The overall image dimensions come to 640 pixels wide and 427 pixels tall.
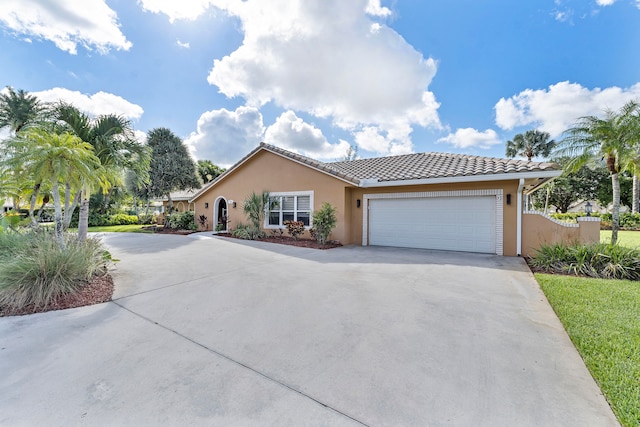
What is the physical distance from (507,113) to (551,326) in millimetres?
17187

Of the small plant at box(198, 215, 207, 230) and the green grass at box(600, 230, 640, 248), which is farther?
the small plant at box(198, 215, 207, 230)

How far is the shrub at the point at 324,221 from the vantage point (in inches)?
460

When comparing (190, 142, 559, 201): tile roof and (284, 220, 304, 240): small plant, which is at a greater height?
(190, 142, 559, 201): tile roof

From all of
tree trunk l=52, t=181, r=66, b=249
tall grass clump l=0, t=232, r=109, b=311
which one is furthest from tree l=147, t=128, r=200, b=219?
tree trunk l=52, t=181, r=66, b=249

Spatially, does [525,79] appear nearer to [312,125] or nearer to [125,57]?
[312,125]

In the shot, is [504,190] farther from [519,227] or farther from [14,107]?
[14,107]

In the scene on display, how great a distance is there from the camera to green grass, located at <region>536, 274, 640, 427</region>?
2.46 meters

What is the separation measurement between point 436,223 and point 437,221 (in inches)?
3.6

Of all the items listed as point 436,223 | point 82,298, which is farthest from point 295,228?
point 82,298

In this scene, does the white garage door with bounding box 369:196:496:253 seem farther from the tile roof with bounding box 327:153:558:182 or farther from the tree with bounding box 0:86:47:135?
the tree with bounding box 0:86:47:135

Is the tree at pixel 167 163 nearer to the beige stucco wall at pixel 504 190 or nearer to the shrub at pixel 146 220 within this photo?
the shrub at pixel 146 220

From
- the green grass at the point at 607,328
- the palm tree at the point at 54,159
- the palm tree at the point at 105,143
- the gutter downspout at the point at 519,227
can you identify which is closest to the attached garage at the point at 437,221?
the gutter downspout at the point at 519,227

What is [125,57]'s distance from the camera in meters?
11.2

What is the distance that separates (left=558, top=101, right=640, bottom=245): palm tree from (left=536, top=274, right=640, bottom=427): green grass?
221 inches
